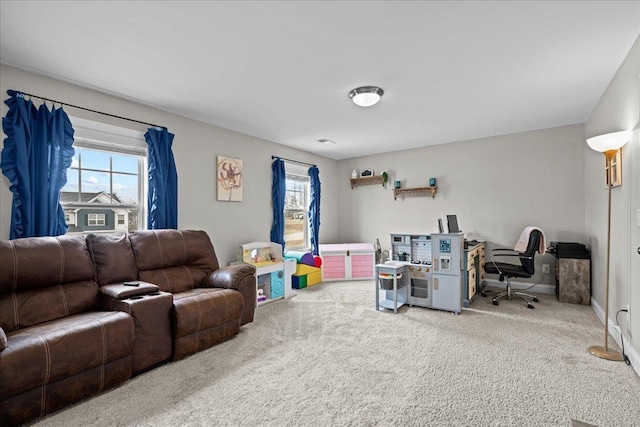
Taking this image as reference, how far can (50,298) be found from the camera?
2316mm

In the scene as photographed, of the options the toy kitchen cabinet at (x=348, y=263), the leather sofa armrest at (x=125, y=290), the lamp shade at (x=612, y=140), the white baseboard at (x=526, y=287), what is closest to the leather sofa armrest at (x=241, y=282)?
the leather sofa armrest at (x=125, y=290)

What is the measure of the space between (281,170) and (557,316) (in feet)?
13.7

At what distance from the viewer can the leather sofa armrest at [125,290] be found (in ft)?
7.86

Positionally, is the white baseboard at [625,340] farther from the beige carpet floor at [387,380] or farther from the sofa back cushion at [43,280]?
the sofa back cushion at [43,280]

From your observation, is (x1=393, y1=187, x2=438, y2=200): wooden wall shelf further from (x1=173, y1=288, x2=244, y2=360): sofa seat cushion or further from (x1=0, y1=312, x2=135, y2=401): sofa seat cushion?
(x1=0, y1=312, x2=135, y2=401): sofa seat cushion

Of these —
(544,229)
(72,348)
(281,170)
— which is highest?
(281,170)

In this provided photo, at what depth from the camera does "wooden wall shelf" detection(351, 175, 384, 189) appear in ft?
20.1

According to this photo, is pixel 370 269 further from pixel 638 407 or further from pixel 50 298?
pixel 50 298

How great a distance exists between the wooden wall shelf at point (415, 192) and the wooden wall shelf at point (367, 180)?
1.27 feet

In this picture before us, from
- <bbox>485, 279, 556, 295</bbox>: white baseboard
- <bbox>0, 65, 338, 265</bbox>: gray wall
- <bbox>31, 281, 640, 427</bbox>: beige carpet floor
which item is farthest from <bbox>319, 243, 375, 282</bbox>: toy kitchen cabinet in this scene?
<bbox>31, 281, 640, 427</bbox>: beige carpet floor

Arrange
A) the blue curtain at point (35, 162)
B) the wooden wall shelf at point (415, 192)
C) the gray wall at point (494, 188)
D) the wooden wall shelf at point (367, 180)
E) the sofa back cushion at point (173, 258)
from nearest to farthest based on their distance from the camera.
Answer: the blue curtain at point (35, 162) < the sofa back cushion at point (173, 258) < the gray wall at point (494, 188) < the wooden wall shelf at point (415, 192) < the wooden wall shelf at point (367, 180)

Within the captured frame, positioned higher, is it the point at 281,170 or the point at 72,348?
the point at 281,170

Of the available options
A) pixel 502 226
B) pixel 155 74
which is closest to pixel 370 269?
pixel 502 226

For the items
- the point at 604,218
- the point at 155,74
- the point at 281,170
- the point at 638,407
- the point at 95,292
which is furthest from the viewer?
the point at 281,170
